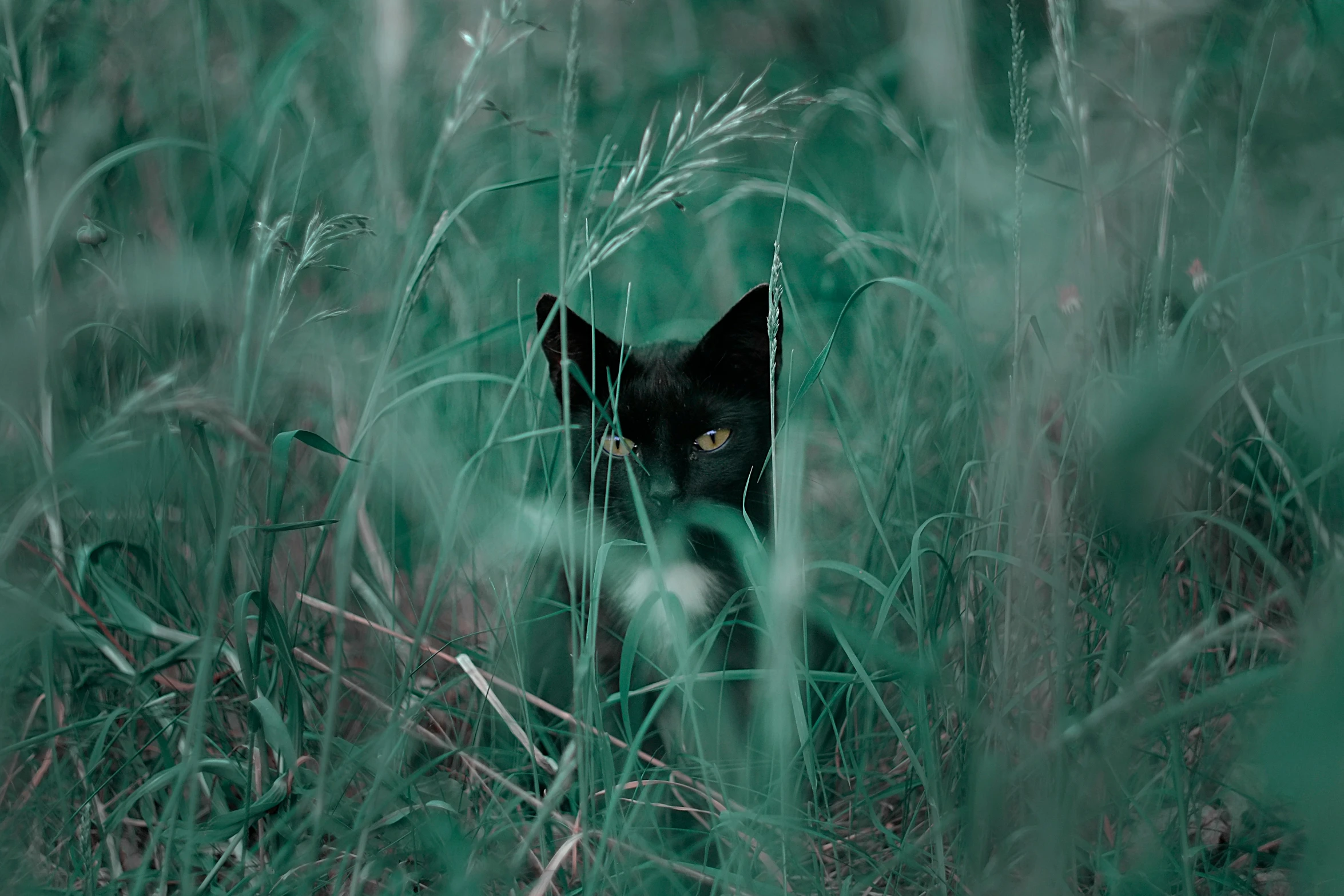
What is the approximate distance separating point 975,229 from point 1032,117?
0.79ft

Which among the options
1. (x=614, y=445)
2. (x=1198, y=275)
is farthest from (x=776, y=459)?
(x=1198, y=275)

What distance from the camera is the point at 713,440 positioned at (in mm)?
1315

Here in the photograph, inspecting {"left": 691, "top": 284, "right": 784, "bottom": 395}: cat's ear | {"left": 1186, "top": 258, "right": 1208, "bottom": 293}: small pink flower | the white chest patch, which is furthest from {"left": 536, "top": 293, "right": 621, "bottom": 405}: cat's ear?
{"left": 1186, "top": 258, "right": 1208, "bottom": 293}: small pink flower

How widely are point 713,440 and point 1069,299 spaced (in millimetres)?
574

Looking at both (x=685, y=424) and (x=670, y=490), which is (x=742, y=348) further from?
(x=670, y=490)

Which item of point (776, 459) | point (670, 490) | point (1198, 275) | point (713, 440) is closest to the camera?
point (776, 459)

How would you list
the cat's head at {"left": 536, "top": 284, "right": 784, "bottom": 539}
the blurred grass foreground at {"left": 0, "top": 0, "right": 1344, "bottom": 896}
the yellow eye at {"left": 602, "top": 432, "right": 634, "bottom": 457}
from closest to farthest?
the blurred grass foreground at {"left": 0, "top": 0, "right": 1344, "bottom": 896}
the yellow eye at {"left": 602, "top": 432, "right": 634, "bottom": 457}
the cat's head at {"left": 536, "top": 284, "right": 784, "bottom": 539}

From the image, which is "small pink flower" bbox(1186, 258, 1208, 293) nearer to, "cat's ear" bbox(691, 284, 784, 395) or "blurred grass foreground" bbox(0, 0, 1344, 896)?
"blurred grass foreground" bbox(0, 0, 1344, 896)

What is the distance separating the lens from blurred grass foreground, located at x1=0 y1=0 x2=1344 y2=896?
2.11 ft

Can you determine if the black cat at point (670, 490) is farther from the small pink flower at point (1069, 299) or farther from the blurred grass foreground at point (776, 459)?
the small pink flower at point (1069, 299)

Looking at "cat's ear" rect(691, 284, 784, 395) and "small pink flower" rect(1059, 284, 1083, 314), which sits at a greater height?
"small pink flower" rect(1059, 284, 1083, 314)

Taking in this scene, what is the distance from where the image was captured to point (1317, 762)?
1.11 feet

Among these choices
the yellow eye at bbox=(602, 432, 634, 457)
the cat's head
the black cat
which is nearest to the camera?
the yellow eye at bbox=(602, 432, 634, 457)

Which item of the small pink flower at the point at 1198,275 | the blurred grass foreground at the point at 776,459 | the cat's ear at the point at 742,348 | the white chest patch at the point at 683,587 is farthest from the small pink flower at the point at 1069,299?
the white chest patch at the point at 683,587
